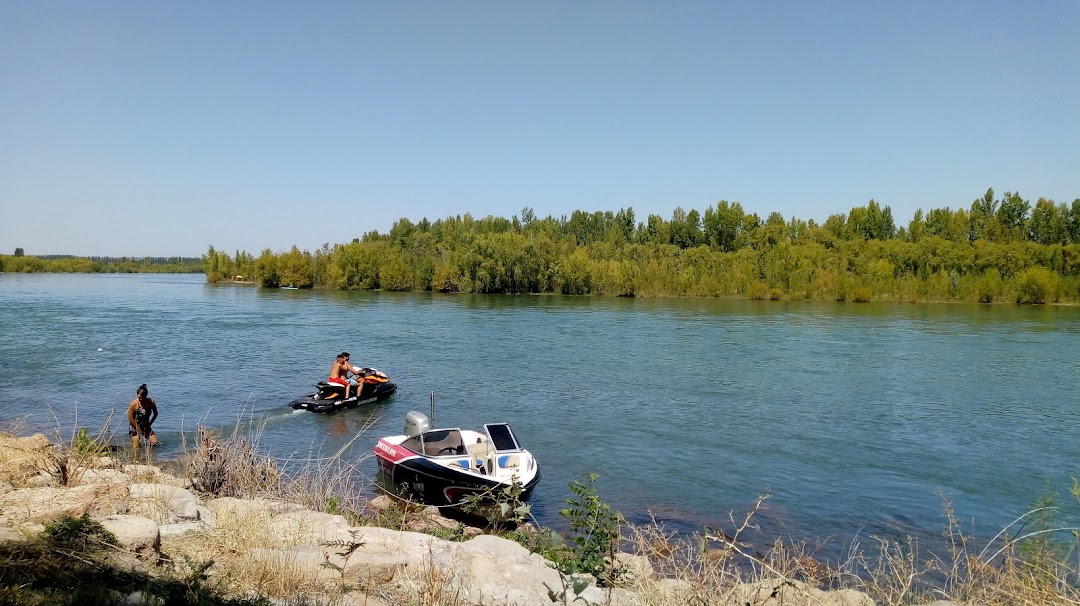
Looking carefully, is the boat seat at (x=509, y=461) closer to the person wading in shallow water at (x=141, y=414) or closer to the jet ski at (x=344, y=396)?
the person wading in shallow water at (x=141, y=414)

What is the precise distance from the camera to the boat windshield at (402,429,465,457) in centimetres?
1516

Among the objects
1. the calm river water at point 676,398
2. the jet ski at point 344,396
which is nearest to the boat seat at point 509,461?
the calm river water at point 676,398

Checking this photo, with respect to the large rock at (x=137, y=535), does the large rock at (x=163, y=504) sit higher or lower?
lower

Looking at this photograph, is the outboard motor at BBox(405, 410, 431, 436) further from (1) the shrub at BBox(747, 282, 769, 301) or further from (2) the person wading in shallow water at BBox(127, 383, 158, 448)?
(1) the shrub at BBox(747, 282, 769, 301)

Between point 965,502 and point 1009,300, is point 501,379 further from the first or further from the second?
point 1009,300

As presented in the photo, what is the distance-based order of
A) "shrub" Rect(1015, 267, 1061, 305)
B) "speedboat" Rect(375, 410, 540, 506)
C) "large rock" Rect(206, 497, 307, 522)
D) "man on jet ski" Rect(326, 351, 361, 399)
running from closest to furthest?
"large rock" Rect(206, 497, 307, 522) → "speedboat" Rect(375, 410, 540, 506) → "man on jet ski" Rect(326, 351, 361, 399) → "shrub" Rect(1015, 267, 1061, 305)

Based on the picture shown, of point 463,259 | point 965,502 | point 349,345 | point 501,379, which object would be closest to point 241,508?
point 965,502

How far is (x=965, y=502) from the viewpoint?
1568cm

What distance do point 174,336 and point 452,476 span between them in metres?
35.4

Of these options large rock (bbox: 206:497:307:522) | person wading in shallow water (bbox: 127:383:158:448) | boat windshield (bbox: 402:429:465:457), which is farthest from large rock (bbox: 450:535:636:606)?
person wading in shallow water (bbox: 127:383:158:448)

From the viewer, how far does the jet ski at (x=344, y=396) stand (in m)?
23.7

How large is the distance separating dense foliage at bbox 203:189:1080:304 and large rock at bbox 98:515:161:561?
83.5m

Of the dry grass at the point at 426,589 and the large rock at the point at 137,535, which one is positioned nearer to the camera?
the dry grass at the point at 426,589

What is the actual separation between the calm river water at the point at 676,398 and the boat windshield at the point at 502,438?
51.2 inches
